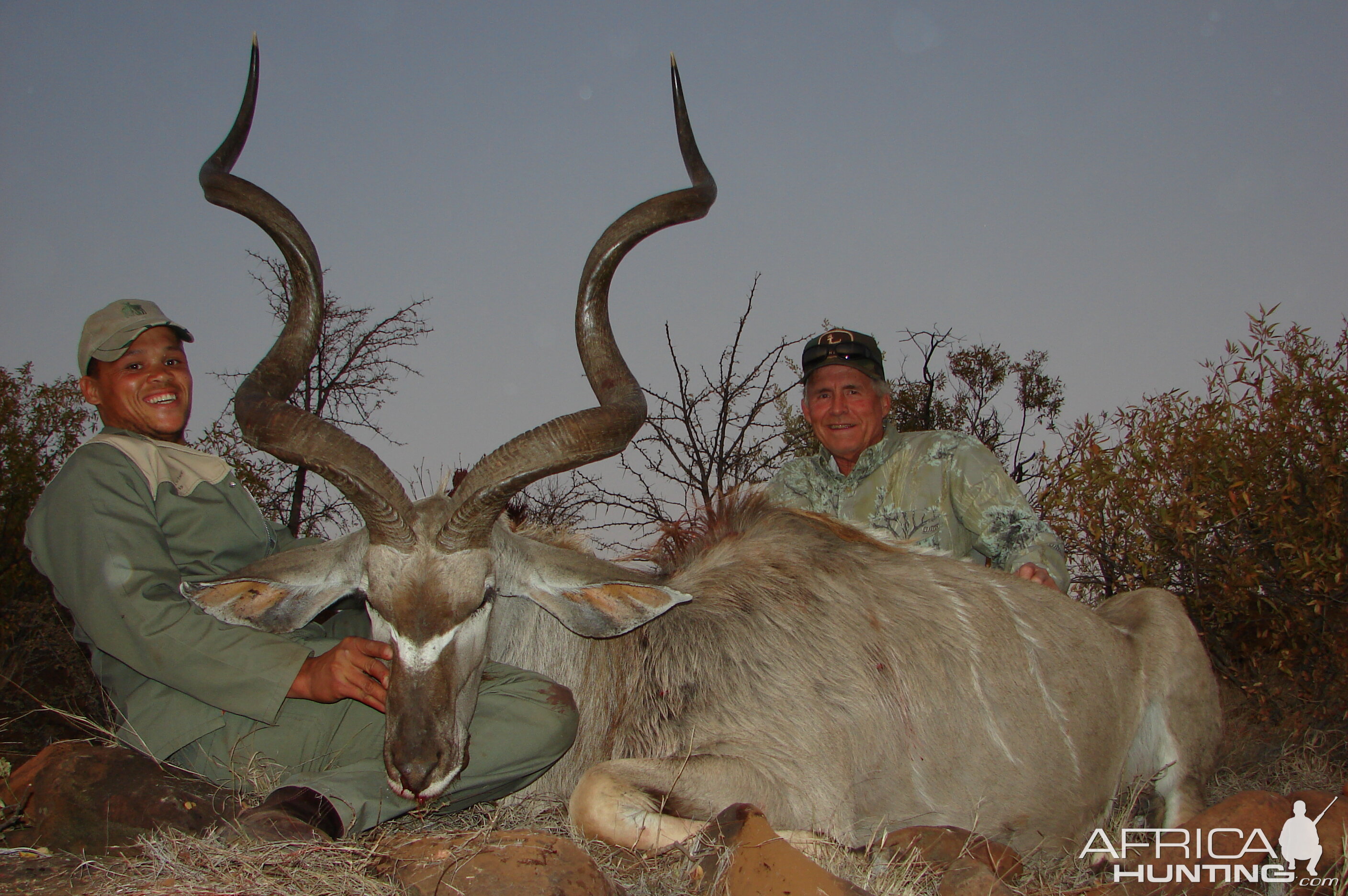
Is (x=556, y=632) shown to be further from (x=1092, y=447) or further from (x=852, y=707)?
(x=1092, y=447)

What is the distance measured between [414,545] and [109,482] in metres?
1.08

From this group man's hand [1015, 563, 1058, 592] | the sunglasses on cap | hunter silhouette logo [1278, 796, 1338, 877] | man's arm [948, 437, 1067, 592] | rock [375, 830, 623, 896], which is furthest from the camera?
the sunglasses on cap

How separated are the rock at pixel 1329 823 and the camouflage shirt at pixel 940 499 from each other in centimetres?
191

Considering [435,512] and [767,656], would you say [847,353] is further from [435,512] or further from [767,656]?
[435,512]

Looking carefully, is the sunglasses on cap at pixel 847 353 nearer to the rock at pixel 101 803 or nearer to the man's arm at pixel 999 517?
the man's arm at pixel 999 517

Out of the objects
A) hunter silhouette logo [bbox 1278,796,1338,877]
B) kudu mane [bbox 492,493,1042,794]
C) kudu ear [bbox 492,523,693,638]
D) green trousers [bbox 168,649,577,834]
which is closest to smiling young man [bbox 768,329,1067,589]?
kudu mane [bbox 492,493,1042,794]

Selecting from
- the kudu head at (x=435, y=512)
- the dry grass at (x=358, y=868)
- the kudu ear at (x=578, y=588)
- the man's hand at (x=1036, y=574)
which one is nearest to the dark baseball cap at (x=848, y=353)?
the man's hand at (x=1036, y=574)

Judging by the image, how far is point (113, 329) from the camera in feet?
12.3

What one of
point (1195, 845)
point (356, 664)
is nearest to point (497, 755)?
point (356, 664)

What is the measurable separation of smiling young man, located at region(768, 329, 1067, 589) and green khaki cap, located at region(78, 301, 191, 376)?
313 cm

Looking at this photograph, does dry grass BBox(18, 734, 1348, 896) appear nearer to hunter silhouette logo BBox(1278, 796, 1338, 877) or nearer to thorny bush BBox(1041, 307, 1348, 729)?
hunter silhouette logo BBox(1278, 796, 1338, 877)

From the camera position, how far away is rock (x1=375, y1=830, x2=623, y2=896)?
2318 mm

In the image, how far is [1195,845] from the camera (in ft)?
9.48

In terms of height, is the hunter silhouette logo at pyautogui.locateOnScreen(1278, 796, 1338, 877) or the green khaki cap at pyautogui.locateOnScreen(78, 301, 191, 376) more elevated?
the green khaki cap at pyautogui.locateOnScreen(78, 301, 191, 376)
